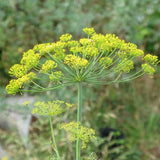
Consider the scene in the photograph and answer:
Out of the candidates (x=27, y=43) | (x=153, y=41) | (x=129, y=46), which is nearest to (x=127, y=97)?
(x=153, y=41)

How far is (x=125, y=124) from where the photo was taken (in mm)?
4051

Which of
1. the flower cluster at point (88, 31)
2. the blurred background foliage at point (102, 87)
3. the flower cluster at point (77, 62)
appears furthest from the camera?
the blurred background foliage at point (102, 87)

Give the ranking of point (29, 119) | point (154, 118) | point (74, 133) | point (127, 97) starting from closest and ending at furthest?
point (74, 133)
point (29, 119)
point (154, 118)
point (127, 97)

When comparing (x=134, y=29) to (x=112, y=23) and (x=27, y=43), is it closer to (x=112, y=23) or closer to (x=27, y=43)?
(x=112, y=23)

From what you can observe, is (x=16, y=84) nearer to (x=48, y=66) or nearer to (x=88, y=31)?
(x=48, y=66)

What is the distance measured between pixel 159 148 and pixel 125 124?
50 centimetres

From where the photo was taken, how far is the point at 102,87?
14.1 feet

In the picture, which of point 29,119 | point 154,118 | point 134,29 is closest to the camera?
point 29,119

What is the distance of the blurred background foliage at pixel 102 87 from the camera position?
12.3 ft

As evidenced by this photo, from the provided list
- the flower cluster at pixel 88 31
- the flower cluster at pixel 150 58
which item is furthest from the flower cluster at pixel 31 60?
the flower cluster at pixel 150 58

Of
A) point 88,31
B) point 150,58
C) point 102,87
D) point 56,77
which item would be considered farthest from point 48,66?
point 102,87

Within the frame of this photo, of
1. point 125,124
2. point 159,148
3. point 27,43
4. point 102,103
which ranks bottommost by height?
point 159,148

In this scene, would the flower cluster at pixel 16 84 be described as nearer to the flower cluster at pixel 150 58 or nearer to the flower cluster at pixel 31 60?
the flower cluster at pixel 31 60

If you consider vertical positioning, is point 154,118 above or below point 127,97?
below
